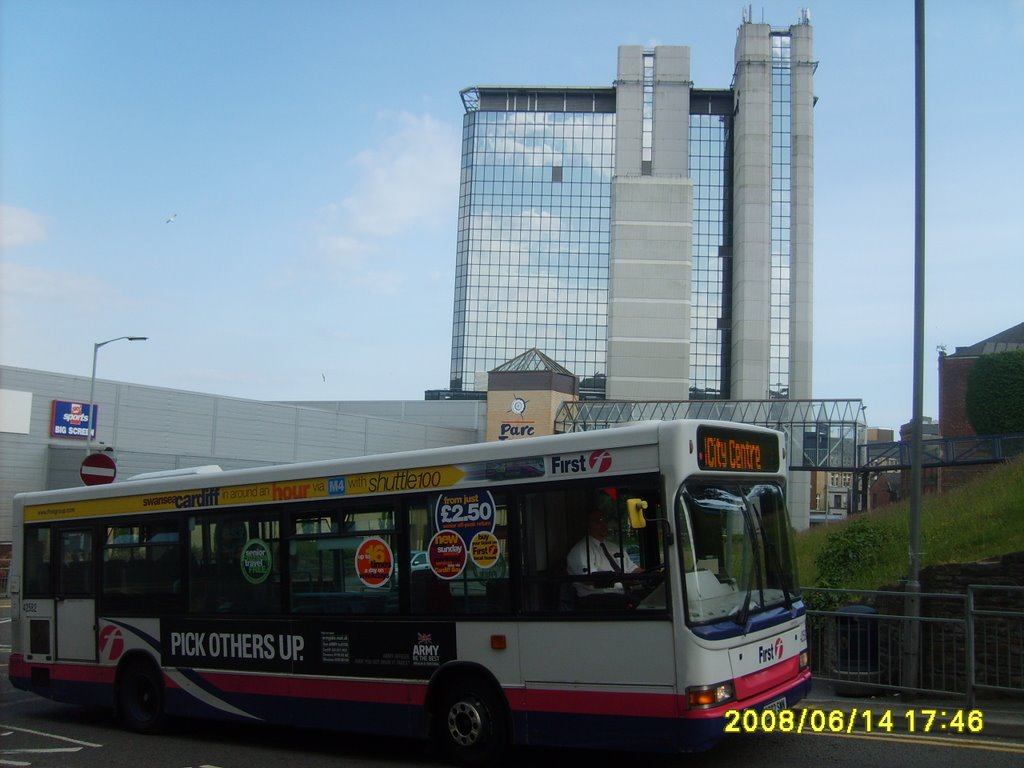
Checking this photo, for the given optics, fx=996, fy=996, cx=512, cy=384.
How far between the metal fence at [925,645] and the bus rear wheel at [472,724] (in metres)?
4.24

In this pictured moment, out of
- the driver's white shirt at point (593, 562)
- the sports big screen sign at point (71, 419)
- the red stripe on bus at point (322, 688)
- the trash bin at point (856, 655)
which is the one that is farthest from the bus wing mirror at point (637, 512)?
the sports big screen sign at point (71, 419)

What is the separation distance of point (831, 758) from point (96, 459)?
1383 centimetres

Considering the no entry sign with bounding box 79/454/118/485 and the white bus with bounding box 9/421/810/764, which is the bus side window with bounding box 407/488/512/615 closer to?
the white bus with bounding box 9/421/810/764

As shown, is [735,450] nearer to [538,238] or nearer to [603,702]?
[603,702]

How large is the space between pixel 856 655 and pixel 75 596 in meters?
9.03

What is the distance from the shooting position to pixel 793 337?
98.1 metres

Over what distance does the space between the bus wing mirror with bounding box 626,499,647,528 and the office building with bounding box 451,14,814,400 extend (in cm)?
8204

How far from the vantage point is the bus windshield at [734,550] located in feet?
24.2

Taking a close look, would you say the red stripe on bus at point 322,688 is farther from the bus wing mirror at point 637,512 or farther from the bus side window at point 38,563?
the bus side window at point 38,563

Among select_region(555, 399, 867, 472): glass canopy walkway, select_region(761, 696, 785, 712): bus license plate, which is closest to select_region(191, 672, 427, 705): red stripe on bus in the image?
select_region(761, 696, 785, 712): bus license plate

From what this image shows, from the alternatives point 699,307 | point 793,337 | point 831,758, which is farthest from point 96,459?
point 699,307

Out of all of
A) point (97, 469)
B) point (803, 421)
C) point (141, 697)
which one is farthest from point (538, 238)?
point (141, 697)

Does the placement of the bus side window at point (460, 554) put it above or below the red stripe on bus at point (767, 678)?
above

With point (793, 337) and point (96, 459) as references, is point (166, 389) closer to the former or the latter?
point (96, 459)
